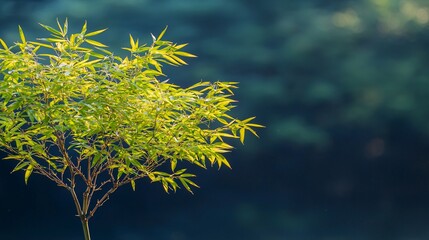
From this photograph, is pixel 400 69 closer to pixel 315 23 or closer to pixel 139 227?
pixel 315 23

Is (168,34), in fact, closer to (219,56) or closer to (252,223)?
(219,56)

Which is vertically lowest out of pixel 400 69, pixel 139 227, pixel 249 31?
pixel 139 227

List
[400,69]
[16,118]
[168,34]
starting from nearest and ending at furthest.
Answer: [16,118], [168,34], [400,69]

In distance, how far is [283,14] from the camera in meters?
5.34

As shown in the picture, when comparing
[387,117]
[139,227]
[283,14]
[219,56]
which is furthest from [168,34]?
[387,117]

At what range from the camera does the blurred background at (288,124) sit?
5.23m

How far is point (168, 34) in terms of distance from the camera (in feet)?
17.0

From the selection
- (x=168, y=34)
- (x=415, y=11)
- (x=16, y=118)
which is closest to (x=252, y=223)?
(x=168, y=34)

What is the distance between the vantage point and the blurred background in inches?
206

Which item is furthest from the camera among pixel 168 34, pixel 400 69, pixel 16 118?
pixel 400 69

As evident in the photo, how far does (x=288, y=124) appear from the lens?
5336mm

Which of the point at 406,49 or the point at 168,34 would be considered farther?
the point at 406,49

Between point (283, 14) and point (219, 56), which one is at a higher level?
point (283, 14)

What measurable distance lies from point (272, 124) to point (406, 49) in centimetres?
114
